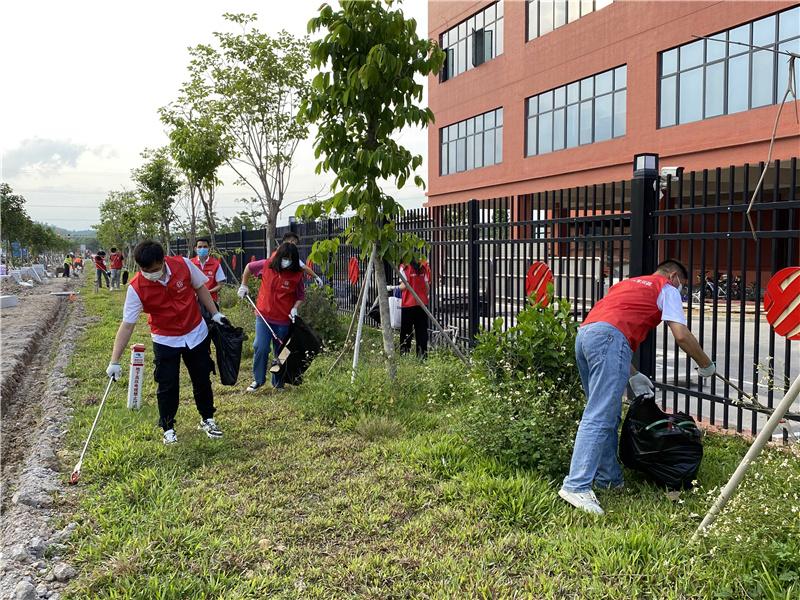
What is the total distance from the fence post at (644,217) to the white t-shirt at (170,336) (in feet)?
12.4

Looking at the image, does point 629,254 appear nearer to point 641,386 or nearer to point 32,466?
point 641,386

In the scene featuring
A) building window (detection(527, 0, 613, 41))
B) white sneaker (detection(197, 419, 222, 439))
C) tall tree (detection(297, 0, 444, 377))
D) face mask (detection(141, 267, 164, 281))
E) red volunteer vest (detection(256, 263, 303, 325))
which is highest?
building window (detection(527, 0, 613, 41))

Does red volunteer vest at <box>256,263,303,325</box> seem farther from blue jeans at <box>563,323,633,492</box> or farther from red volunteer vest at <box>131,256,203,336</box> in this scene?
blue jeans at <box>563,323,633,492</box>

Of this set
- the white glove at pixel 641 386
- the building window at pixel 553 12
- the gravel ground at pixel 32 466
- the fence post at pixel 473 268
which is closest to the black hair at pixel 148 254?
the gravel ground at pixel 32 466

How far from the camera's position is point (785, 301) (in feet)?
12.4

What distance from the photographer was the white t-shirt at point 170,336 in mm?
5305

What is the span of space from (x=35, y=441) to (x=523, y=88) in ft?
76.3

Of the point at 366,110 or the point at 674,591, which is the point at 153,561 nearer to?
the point at 674,591

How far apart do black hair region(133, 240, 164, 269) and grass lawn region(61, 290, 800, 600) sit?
4.81 feet

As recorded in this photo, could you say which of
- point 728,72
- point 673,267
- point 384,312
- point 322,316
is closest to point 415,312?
point 322,316

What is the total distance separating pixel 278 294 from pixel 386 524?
13.3ft

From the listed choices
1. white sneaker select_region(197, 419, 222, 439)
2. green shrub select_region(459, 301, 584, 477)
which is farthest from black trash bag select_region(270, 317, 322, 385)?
green shrub select_region(459, 301, 584, 477)

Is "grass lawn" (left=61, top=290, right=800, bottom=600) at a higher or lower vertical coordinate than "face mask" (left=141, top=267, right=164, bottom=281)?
lower

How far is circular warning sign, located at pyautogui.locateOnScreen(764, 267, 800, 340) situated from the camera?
369cm
